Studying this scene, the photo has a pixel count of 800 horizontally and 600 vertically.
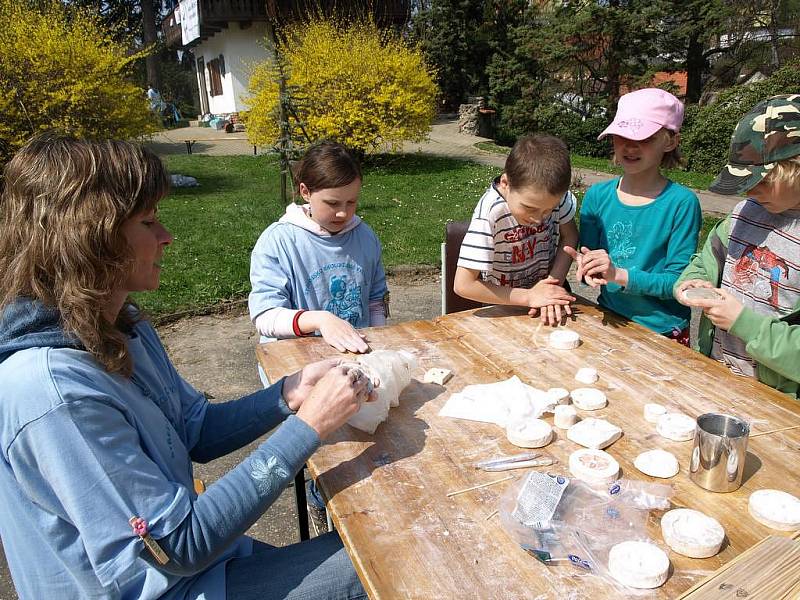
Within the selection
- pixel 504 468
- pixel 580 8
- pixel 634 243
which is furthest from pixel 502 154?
pixel 504 468

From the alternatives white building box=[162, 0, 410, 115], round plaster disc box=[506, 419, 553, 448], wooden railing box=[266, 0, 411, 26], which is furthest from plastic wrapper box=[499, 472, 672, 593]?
wooden railing box=[266, 0, 411, 26]

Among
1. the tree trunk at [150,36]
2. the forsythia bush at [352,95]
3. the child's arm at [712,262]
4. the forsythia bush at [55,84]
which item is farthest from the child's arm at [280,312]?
the tree trunk at [150,36]

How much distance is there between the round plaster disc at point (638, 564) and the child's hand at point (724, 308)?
991 mm

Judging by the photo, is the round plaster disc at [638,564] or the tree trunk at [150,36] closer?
the round plaster disc at [638,564]

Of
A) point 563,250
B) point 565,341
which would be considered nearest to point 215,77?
point 563,250

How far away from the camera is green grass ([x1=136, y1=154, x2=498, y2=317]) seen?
5.99 meters

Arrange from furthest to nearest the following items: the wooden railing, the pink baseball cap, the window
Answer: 1. the window
2. the wooden railing
3. the pink baseball cap

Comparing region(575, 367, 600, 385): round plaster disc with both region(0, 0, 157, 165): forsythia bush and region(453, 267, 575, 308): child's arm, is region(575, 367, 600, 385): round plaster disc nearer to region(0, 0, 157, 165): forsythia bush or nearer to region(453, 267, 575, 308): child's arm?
region(453, 267, 575, 308): child's arm

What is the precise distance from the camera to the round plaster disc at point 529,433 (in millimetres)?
1578

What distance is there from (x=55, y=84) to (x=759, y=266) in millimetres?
11204

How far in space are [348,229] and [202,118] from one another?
25047 mm

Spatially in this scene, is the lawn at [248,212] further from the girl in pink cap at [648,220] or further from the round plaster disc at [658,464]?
the round plaster disc at [658,464]

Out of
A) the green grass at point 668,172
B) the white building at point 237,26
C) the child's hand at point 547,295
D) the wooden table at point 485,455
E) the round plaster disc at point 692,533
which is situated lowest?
the green grass at point 668,172

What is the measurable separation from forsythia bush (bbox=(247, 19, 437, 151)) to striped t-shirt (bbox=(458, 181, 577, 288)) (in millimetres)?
9925
